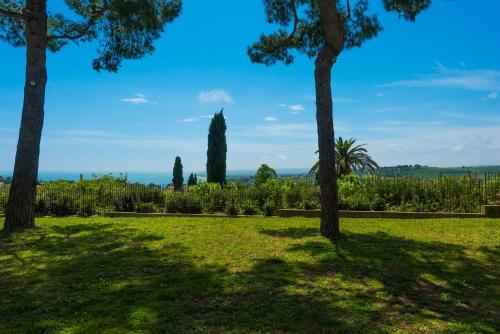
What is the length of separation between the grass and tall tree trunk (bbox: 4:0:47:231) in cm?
103

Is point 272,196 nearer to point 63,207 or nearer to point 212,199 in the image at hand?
point 212,199

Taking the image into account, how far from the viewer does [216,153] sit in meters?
32.3

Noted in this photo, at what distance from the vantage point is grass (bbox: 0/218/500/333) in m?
4.25

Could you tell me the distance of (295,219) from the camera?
12.7 metres

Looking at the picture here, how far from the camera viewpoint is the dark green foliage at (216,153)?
106 ft

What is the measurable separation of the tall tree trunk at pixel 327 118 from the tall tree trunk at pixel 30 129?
7.85 m

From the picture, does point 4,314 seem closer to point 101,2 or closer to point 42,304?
point 42,304

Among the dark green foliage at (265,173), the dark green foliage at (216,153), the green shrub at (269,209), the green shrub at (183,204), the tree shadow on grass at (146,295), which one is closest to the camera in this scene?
the tree shadow on grass at (146,295)

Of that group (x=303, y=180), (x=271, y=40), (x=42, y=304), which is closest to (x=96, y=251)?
(x=42, y=304)

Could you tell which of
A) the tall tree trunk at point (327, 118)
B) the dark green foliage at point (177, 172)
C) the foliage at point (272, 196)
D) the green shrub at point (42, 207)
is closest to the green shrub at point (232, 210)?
the foliage at point (272, 196)

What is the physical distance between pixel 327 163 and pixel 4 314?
6882 mm

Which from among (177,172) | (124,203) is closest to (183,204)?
(124,203)

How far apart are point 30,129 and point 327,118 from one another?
819cm

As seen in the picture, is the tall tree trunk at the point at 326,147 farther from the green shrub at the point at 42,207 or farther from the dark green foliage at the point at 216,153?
the dark green foliage at the point at 216,153
